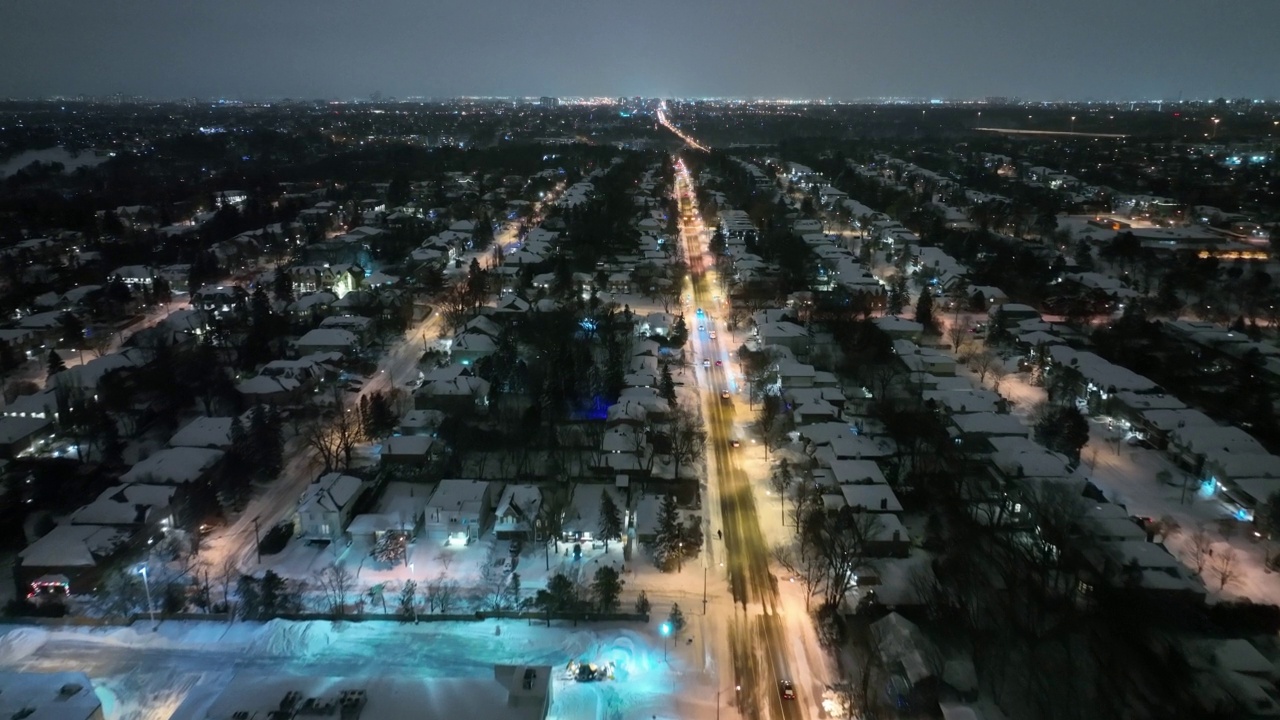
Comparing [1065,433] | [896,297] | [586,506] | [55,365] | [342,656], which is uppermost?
[896,297]

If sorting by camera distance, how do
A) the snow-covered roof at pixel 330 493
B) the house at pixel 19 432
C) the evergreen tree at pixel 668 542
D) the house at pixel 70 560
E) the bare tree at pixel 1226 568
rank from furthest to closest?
the house at pixel 19 432 < the snow-covered roof at pixel 330 493 < the evergreen tree at pixel 668 542 < the bare tree at pixel 1226 568 < the house at pixel 70 560

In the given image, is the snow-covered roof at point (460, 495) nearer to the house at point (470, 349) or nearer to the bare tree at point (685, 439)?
the bare tree at point (685, 439)

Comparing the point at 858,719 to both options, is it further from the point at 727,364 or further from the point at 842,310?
the point at 842,310

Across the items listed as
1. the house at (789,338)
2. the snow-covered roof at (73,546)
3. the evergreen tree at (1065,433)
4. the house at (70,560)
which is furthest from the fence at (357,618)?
the house at (789,338)

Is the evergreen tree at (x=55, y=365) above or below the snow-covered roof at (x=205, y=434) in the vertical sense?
above

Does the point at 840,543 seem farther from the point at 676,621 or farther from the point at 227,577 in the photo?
the point at 227,577

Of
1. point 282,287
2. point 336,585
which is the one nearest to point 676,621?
point 336,585
